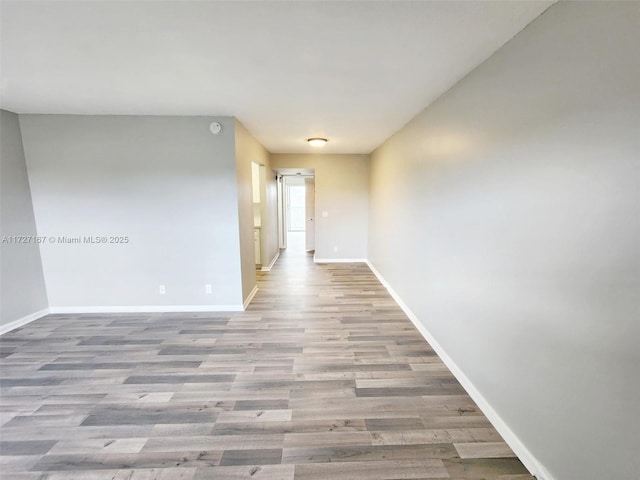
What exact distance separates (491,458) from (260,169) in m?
5.07

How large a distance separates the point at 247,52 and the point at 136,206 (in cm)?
257

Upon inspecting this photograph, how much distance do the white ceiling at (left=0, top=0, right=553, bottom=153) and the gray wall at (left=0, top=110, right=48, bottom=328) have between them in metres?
0.44

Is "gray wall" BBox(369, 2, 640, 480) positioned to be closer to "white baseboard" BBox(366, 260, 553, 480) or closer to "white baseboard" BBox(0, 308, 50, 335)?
"white baseboard" BBox(366, 260, 553, 480)

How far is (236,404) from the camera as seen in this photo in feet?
6.51

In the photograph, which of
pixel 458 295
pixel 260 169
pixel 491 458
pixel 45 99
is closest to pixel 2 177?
pixel 45 99

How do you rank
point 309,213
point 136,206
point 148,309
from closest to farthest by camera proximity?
point 136,206, point 148,309, point 309,213

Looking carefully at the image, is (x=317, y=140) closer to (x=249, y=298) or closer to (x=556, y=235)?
(x=249, y=298)

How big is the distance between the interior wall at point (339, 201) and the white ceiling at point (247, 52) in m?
3.06

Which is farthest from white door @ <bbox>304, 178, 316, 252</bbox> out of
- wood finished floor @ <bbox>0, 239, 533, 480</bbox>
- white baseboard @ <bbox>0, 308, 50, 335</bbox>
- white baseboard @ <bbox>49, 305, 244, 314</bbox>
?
white baseboard @ <bbox>0, 308, 50, 335</bbox>

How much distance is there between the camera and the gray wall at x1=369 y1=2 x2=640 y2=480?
3.37ft

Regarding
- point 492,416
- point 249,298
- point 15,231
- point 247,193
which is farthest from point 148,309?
point 492,416

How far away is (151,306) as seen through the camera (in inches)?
141

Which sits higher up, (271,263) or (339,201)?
(339,201)

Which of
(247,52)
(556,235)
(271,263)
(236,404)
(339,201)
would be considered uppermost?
(247,52)
